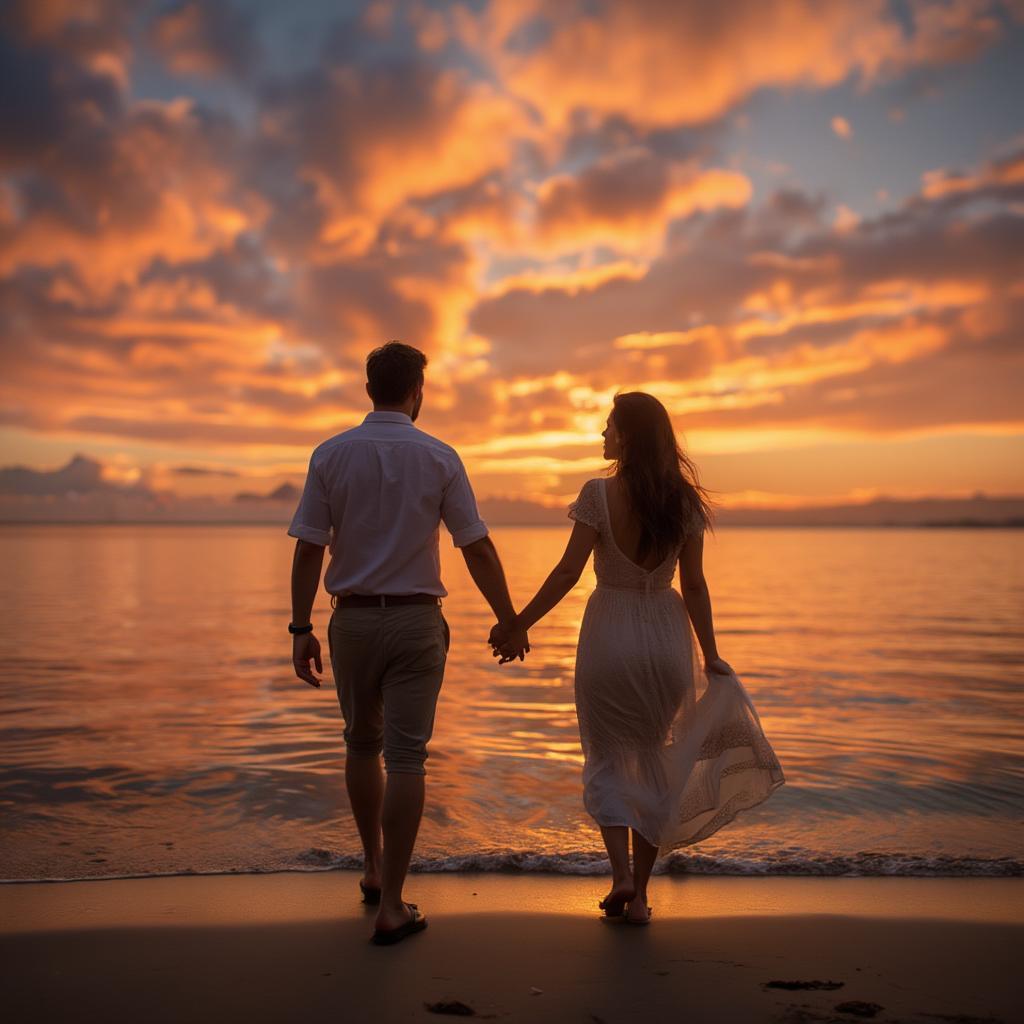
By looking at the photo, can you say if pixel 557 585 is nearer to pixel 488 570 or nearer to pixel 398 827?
pixel 488 570

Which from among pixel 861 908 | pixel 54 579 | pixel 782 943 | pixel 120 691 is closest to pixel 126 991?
pixel 782 943

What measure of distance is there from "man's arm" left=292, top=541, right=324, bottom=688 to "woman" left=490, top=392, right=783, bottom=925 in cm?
85

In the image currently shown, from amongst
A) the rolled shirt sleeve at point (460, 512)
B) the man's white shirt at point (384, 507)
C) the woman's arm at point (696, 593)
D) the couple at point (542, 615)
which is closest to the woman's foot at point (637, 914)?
the couple at point (542, 615)

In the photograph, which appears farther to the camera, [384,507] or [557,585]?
[557,585]

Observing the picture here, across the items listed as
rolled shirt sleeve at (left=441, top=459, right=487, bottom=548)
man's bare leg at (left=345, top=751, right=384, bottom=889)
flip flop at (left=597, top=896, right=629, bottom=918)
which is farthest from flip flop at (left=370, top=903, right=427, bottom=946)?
rolled shirt sleeve at (left=441, top=459, right=487, bottom=548)

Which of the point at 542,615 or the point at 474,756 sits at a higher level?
the point at 542,615

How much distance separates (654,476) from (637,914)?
197 cm

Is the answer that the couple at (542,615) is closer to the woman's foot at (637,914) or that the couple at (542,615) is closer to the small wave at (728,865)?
the woman's foot at (637,914)

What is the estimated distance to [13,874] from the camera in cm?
505

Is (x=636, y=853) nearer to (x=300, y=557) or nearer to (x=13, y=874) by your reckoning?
(x=300, y=557)

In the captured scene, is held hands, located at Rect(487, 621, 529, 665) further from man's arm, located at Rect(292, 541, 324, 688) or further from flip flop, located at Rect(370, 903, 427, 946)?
flip flop, located at Rect(370, 903, 427, 946)

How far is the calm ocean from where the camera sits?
5551 millimetres

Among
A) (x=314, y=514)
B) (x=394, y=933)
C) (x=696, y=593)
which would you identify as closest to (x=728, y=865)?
(x=696, y=593)

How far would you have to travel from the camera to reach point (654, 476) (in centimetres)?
425
